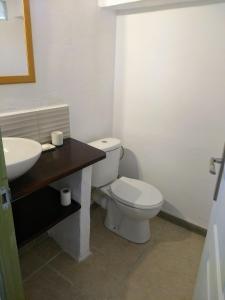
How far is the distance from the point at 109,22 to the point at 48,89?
2.55 ft

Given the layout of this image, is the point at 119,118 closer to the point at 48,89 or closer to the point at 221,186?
the point at 48,89

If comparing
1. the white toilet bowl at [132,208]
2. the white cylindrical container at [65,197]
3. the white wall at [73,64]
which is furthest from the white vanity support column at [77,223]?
the white wall at [73,64]

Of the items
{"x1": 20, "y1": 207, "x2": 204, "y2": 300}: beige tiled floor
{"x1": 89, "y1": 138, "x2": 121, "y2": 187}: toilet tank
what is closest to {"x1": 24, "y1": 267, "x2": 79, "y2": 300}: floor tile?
{"x1": 20, "y1": 207, "x2": 204, "y2": 300}: beige tiled floor

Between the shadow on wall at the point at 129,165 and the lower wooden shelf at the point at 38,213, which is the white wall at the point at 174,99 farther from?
the lower wooden shelf at the point at 38,213

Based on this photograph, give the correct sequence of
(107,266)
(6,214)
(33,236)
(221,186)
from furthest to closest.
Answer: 1. (107,266)
2. (33,236)
3. (221,186)
4. (6,214)

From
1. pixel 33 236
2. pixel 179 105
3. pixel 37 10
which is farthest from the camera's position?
pixel 179 105

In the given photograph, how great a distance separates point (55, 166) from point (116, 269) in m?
0.91

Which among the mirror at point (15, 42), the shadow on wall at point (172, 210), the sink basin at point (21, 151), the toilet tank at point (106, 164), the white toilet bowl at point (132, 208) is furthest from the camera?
the shadow on wall at point (172, 210)

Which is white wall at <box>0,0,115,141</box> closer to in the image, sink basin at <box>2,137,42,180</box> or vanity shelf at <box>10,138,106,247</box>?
sink basin at <box>2,137,42,180</box>

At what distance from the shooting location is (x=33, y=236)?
125 centimetres

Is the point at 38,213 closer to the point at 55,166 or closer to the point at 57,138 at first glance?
the point at 55,166

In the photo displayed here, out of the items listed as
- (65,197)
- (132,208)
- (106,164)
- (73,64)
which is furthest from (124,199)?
(73,64)

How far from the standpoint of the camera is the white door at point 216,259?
770 mm

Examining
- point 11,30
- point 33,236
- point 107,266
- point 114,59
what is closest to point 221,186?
point 33,236
